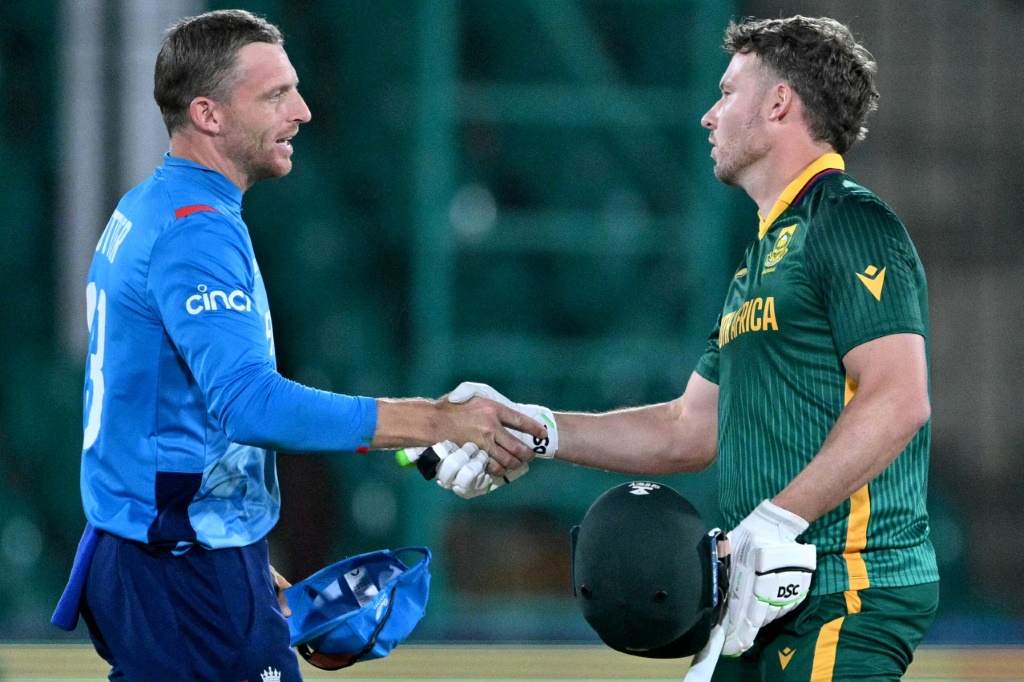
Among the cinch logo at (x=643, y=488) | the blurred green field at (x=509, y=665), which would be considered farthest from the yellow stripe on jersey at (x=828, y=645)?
the blurred green field at (x=509, y=665)

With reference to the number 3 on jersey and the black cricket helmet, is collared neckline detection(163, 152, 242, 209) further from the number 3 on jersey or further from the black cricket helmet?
the black cricket helmet

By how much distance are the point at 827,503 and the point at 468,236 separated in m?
6.00

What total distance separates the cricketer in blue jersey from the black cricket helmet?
1.59 ft

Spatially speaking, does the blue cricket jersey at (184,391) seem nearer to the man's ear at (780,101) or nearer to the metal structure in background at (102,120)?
the man's ear at (780,101)

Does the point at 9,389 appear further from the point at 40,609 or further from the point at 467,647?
the point at 467,647

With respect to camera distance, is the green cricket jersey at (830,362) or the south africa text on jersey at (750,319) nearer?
the green cricket jersey at (830,362)

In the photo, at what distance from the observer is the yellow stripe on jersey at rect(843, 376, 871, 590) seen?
9.35 feet

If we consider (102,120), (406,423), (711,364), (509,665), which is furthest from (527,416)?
(102,120)

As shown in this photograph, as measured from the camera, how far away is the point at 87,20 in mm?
8297

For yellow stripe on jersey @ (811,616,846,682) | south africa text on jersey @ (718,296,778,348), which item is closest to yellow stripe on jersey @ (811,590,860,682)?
yellow stripe on jersey @ (811,616,846,682)

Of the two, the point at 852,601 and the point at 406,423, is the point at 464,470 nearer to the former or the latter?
the point at 406,423

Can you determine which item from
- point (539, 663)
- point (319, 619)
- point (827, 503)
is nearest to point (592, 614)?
point (827, 503)

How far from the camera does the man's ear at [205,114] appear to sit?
306 centimetres

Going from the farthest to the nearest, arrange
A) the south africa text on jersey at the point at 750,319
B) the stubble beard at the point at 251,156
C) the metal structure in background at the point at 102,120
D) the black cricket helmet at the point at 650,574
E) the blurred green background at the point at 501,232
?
the blurred green background at the point at 501,232
the metal structure in background at the point at 102,120
the stubble beard at the point at 251,156
the south africa text on jersey at the point at 750,319
the black cricket helmet at the point at 650,574
